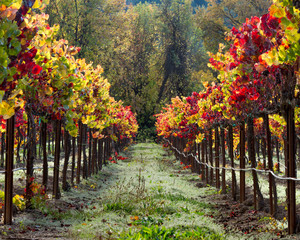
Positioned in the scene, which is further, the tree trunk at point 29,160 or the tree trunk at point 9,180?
the tree trunk at point 29,160

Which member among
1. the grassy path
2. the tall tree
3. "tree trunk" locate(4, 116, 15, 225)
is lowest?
the grassy path

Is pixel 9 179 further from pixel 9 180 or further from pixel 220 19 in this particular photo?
pixel 220 19

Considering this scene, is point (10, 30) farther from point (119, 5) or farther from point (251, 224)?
point (119, 5)

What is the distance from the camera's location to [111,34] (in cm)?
3288

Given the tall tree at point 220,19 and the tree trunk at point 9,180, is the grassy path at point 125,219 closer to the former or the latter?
the tree trunk at point 9,180

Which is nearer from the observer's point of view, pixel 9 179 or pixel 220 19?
pixel 9 179

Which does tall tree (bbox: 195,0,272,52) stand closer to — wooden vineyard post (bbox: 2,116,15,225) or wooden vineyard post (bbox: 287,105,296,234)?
wooden vineyard post (bbox: 287,105,296,234)

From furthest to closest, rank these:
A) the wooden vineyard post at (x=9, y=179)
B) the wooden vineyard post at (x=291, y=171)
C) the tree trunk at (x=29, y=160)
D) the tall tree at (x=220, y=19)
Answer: the tall tree at (x=220, y=19) → the tree trunk at (x=29, y=160) → the wooden vineyard post at (x=9, y=179) → the wooden vineyard post at (x=291, y=171)

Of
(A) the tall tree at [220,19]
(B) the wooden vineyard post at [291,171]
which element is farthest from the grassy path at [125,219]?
(A) the tall tree at [220,19]

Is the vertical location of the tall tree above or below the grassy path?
above

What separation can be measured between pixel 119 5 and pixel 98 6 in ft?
12.4

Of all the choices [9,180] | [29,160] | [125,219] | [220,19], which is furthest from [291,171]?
[220,19]

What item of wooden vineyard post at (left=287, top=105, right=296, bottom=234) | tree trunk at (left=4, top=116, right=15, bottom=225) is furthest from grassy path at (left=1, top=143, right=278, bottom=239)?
wooden vineyard post at (left=287, top=105, right=296, bottom=234)

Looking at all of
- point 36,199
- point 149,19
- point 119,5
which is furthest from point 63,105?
Result: point 149,19
